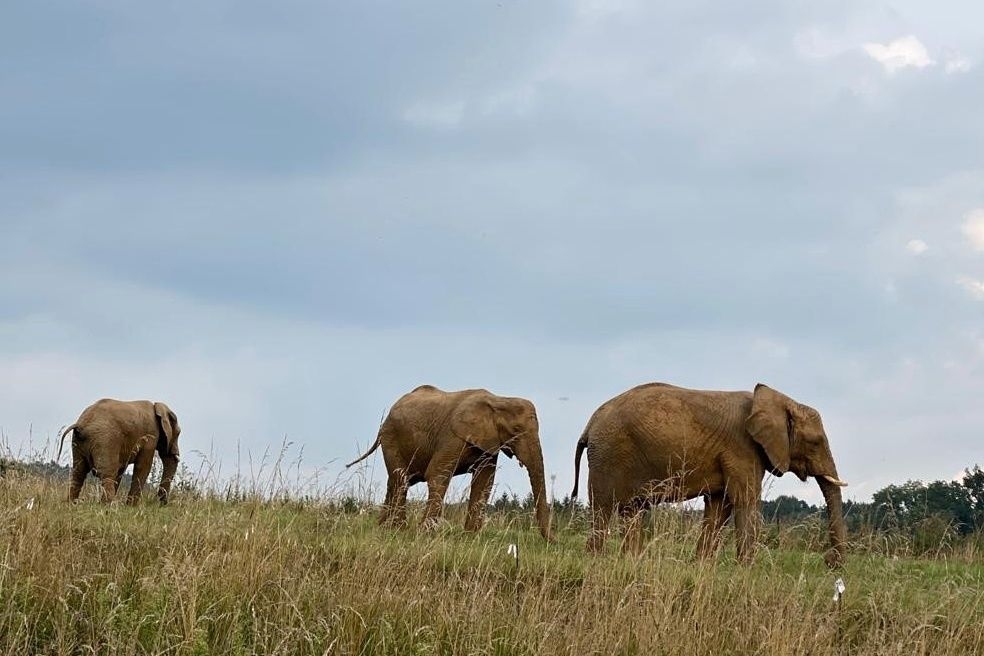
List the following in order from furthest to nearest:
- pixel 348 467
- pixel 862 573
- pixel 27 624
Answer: pixel 348 467 < pixel 862 573 < pixel 27 624

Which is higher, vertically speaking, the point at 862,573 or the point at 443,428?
the point at 443,428

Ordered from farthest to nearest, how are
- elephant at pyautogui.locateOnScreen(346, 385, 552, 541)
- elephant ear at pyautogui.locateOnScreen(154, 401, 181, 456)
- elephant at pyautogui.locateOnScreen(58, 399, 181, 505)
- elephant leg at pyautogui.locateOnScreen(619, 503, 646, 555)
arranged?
elephant ear at pyautogui.locateOnScreen(154, 401, 181, 456), elephant at pyautogui.locateOnScreen(58, 399, 181, 505), elephant at pyautogui.locateOnScreen(346, 385, 552, 541), elephant leg at pyautogui.locateOnScreen(619, 503, 646, 555)

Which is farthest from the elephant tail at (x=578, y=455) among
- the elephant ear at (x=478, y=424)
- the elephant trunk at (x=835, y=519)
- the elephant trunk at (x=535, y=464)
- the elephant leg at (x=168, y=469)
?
the elephant leg at (x=168, y=469)

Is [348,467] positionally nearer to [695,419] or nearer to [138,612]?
[695,419]

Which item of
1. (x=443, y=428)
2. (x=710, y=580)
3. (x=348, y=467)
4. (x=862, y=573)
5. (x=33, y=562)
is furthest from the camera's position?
(x=443, y=428)

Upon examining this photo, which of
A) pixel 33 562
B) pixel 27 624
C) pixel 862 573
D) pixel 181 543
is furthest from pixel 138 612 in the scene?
pixel 862 573

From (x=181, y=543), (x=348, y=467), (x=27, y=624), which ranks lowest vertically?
(x=27, y=624)

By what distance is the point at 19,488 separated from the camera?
13.6m

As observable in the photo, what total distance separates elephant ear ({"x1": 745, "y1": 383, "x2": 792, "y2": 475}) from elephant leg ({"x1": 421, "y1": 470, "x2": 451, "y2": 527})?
408cm

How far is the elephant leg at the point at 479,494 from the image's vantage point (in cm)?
1472

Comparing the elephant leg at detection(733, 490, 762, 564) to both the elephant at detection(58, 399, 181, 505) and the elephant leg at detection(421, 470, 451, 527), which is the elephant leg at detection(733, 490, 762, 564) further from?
the elephant at detection(58, 399, 181, 505)

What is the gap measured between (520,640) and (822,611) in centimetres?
342

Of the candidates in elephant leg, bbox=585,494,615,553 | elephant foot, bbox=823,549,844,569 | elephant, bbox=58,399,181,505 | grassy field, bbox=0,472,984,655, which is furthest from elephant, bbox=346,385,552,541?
elephant, bbox=58,399,181,505

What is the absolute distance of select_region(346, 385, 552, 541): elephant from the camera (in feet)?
50.5
